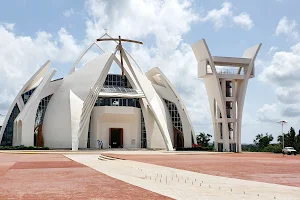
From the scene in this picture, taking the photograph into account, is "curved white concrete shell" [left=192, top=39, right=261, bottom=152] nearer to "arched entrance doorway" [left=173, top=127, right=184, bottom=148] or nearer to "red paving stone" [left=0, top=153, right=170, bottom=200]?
"arched entrance doorway" [left=173, top=127, right=184, bottom=148]

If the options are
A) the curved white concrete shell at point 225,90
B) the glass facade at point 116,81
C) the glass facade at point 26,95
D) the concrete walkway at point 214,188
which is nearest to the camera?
the concrete walkway at point 214,188

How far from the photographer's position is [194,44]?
4216cm

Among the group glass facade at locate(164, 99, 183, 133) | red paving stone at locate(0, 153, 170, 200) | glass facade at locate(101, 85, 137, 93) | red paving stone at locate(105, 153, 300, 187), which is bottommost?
red paving stone at locate(105, 153, 300, 187)

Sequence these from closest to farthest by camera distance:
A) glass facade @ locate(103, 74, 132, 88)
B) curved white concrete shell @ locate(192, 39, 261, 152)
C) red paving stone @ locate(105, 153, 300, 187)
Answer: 1. red paving stone @ locate(105, 153, 300, 187)
2. curved white concrete shell @ locate(192, 39, 261, 152)
3. glass facade @ locate(103, 74, 132, 88)

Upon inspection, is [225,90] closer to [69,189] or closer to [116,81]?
[116,81]

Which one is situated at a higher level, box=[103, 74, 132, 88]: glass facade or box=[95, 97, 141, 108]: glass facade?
box=[103, 74, 132, 88]: glass facade

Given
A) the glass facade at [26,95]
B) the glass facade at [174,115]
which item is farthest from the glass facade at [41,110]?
the glass facade at [174,115]

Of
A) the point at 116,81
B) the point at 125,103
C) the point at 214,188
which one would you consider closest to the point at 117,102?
the point at 125,103

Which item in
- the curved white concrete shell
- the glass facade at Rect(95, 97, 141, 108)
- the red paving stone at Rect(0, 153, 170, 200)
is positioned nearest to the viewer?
the red paving stone at Rect(0, 153, 170, 200)

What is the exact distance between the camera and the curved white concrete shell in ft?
134

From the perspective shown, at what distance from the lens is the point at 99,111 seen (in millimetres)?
46062

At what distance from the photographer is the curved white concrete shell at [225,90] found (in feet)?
134

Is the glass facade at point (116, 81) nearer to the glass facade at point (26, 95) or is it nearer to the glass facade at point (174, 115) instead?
the glass facade at point (174, 115)

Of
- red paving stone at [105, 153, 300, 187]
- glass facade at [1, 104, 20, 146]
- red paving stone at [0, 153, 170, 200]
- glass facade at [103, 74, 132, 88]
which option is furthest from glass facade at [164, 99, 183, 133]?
red paving stone at [0, 153, 170, 200]
